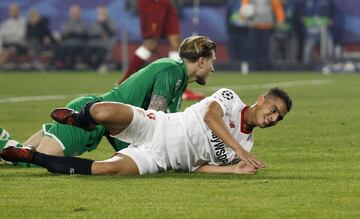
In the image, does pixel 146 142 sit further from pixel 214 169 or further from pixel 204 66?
pixel 204 66

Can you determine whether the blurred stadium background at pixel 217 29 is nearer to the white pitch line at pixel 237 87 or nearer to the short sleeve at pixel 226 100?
the white pitch line at pixel 237 87

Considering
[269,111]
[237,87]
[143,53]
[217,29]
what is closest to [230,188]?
[269,111]

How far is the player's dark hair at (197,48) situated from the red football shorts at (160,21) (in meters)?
9.66

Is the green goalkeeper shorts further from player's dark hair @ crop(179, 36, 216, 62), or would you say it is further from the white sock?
the white sock

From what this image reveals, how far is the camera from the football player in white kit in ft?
31.0

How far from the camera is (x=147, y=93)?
10.4 meters

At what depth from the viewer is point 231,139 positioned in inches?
362

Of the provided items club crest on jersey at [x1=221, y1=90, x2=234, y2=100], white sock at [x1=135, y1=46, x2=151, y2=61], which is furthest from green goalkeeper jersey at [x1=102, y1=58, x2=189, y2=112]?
white sock at [x1=135, y1=46, x2=151, y2=61]

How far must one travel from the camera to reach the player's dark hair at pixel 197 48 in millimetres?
10352

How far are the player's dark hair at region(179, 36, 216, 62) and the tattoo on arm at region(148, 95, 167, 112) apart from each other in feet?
1.46

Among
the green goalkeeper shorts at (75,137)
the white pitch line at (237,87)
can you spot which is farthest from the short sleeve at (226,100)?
the white pitch line at (237,87)

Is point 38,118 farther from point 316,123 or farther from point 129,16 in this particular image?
point 129,16

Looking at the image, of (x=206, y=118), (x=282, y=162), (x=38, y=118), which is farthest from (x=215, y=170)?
(x=38, y=118)

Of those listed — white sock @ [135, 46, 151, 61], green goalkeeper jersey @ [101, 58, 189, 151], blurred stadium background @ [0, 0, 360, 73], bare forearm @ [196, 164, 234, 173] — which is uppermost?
green goalkeeper jersey @ [101, 58, 189, 151]
